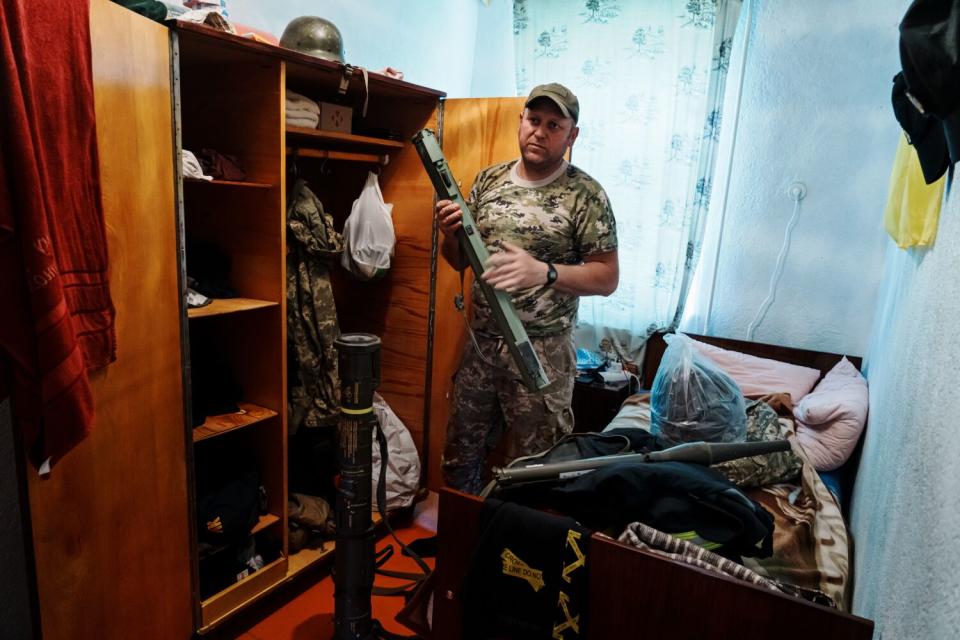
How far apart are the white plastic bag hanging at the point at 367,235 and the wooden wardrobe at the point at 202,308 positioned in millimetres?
157

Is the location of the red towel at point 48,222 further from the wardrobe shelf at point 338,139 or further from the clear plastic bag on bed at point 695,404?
the clear plastic bag on bed at point 695,404

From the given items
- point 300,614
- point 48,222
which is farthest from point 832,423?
point 48,222

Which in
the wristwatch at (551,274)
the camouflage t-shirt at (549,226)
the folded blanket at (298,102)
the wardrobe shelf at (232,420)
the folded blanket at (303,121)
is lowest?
the wardrobe shelf at (232,420)

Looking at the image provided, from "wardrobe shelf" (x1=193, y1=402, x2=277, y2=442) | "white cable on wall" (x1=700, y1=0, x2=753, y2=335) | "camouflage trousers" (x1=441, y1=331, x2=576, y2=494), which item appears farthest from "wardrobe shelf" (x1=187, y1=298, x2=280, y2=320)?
"white cable on wall" (x1=700, y1=0, x2=753, y2=335)

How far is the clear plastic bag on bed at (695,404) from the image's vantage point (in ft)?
6.03

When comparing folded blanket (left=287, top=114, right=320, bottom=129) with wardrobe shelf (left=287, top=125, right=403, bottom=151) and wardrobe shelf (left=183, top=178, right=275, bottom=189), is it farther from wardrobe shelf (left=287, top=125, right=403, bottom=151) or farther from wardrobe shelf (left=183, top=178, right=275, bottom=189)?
wardrobe shelf (left=183, top=178, right=275, bottom=189)

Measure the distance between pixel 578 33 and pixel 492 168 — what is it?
1.39 m

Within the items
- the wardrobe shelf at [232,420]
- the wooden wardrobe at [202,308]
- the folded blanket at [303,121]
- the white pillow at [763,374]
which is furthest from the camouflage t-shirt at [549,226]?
the white pillow at [763,374]

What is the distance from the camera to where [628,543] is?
3.22 feet

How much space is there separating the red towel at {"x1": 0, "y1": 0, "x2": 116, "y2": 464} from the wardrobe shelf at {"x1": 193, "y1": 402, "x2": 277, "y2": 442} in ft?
1.59

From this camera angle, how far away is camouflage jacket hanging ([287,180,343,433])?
186 cm

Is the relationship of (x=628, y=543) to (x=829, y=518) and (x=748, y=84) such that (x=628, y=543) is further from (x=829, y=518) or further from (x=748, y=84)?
(x=748, y=84)

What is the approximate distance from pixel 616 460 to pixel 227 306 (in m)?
1.14

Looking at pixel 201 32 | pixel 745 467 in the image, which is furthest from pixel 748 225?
pixel 201 32
